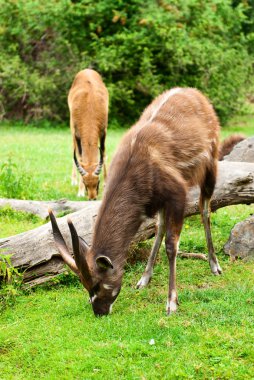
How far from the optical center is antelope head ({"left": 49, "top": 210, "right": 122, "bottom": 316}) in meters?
5.54

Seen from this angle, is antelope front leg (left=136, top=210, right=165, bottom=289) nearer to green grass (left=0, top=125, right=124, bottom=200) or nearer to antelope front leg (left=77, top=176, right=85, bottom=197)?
green grass (left=0, top=125, right=124, bottom=200)

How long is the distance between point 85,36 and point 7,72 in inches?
112

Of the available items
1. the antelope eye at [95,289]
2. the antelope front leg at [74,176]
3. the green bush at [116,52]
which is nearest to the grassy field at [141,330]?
the antelope eye at [95,289]

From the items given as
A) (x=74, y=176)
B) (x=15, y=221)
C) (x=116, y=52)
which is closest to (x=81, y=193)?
(x=74, y=176)

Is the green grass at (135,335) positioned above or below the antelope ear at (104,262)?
below

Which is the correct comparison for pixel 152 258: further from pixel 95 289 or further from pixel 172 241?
pixel 95 289

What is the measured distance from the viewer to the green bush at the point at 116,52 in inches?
787

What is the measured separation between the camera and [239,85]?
2147cm

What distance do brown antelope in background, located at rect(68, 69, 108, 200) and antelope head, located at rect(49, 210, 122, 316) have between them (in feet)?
16.6

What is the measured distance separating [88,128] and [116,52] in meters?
9.15

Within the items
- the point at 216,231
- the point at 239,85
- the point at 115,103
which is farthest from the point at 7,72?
the point at 216,231

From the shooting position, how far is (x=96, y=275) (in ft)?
18.4

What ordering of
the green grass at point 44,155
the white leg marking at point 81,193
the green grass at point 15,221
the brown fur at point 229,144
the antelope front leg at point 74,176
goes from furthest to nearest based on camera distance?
the antelope front leg at point 74,176
the green grass at point 44,155
the white leg marking at point 81,193
the brown fur at point 229,144
the green grass at point 15,221

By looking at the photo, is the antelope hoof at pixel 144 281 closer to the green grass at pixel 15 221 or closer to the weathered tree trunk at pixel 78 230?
the weathered tree trunk at pixel 78 230
